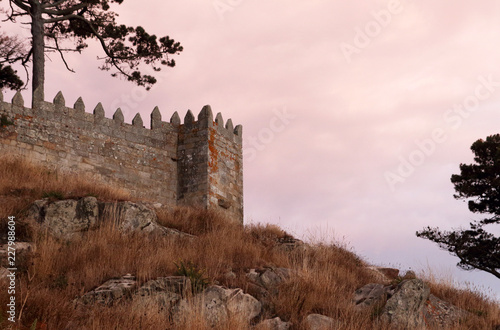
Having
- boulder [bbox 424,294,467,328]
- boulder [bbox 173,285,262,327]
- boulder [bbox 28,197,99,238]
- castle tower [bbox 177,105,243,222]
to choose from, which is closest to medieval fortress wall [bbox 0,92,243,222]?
castle tower [bbox 177,105,243,222]

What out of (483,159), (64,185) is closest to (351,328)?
(64,185)

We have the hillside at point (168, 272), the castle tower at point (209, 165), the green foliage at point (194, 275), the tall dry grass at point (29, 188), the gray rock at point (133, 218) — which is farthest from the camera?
the castle tower at point (209, 165)

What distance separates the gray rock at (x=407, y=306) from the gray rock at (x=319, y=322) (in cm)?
94

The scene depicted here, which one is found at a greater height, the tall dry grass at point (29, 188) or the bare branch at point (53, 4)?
the bare branch at point (53, 4)

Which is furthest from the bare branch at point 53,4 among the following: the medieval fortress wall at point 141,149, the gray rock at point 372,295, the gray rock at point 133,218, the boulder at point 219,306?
the gray rock at point 372,295

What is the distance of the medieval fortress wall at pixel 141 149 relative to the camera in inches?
606

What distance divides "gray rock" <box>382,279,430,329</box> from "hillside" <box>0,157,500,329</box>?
0.68ft

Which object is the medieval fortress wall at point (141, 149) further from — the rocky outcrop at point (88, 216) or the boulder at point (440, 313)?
the boulder at point (440, 313)

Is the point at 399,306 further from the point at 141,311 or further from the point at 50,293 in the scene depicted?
the point at 50,293

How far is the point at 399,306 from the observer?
972cm

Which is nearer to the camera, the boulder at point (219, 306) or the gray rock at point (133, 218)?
the boulder at point (219, 306)

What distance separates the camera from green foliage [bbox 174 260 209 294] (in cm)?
930

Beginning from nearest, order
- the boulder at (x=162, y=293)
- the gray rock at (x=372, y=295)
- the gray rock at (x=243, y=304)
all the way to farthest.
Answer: the boulder at (x=162, y=293)
the gray rock at (x=243, y=304)
the gray rock at (x=372, y=295)

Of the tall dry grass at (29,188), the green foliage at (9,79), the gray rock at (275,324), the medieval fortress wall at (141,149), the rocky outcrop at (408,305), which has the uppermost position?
the green foliage at (9,79)
